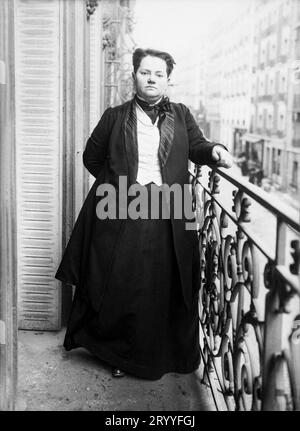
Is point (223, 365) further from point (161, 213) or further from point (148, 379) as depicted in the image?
point (161, 213)

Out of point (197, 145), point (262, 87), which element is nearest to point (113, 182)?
point (197, 145)

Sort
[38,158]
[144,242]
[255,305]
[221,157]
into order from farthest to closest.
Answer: [38,158]
[144,242]
[221,157]
[255,305]

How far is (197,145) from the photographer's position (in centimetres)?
291

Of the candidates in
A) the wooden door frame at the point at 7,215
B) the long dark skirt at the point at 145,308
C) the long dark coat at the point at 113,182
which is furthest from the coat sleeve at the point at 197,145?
the wooden door frame at the point at 7,215

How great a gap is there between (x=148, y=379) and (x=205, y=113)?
7386 centimetres

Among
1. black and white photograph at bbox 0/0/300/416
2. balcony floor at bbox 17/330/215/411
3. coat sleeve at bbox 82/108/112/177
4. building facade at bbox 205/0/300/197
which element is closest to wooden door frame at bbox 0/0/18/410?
black and white photograph at bbox 0/0/300/416

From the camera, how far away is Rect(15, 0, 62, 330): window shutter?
10.9 ft

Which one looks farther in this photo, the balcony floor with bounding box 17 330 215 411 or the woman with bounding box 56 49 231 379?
the woman with bounding box 56 49 231 379

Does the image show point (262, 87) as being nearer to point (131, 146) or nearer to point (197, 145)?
point (197, 145)

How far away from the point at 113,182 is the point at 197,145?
48 centimetres

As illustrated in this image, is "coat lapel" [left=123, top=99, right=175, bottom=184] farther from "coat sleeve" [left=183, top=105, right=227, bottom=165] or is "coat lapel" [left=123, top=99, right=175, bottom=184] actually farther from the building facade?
the building facade

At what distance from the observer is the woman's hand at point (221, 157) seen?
8.69ft

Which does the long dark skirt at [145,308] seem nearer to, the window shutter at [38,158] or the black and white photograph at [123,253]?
the black and white photograph at [123,253]

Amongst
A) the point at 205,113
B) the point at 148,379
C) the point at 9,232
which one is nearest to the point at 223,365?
the point at 148,379
